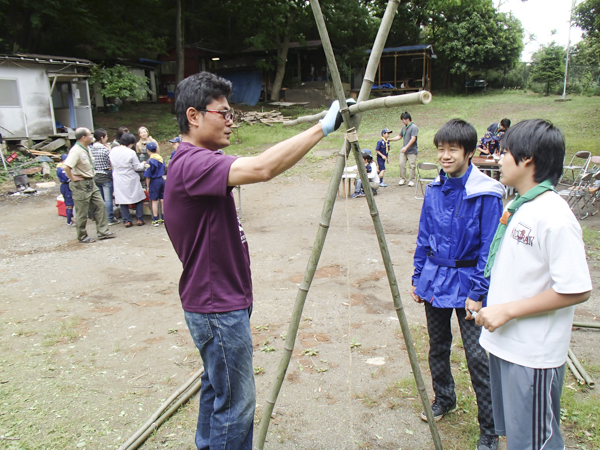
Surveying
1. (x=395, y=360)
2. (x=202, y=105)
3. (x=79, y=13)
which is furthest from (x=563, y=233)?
(x=79, y=13)

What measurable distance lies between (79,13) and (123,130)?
15.0 m

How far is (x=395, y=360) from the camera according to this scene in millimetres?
3848

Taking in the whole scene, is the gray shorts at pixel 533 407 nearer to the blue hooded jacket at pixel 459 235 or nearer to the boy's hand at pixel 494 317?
the boy's hand at pixel 494 317

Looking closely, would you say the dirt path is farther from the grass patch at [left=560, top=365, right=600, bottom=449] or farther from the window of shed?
the window of shed

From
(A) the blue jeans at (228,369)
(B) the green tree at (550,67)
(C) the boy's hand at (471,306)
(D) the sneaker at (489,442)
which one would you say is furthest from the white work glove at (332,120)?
(B) the green tree at (550,67)

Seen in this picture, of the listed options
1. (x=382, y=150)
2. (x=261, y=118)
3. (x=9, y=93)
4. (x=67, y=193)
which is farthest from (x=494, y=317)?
(x=261, y=118)

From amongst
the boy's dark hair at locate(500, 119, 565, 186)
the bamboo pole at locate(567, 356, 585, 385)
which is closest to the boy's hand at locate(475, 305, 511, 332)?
the boy's dark hair at locate(500, 119, 565, 186)

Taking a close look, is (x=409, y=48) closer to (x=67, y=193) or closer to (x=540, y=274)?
(x=67, y=193)

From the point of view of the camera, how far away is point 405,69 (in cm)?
3006

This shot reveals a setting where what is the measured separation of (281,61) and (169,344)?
24819 millimetres

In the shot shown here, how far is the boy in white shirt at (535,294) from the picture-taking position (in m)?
1.79

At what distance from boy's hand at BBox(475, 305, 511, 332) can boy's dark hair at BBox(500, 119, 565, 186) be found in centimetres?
59

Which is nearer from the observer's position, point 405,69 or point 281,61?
point 281,61

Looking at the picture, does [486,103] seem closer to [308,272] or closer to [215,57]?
[215,57]
